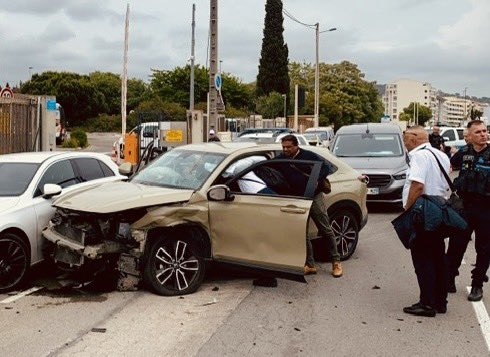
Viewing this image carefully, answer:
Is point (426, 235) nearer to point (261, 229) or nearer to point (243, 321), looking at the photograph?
point (261, 229)

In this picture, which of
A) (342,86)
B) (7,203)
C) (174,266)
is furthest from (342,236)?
(342,86)

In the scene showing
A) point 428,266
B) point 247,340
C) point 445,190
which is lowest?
point 247,340

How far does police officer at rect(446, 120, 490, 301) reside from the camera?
641cm

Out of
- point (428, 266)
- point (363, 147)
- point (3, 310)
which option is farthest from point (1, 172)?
point (363, 147)

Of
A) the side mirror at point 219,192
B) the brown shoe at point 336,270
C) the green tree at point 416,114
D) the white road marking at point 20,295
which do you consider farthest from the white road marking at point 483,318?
the green tree at point 416,114

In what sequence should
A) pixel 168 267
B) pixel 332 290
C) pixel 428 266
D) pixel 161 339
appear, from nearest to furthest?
pixel 161 339
pixel 428 266
pixel 168 267
pixel 332 290

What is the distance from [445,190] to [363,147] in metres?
8.88

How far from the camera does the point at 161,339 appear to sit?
17.8 feet

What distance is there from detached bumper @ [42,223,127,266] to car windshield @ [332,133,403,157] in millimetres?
9121

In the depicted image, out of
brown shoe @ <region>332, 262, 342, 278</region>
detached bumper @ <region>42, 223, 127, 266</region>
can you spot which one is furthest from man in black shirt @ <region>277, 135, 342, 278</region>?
detached bumper @ <region>42, 223, 127, 266</region>

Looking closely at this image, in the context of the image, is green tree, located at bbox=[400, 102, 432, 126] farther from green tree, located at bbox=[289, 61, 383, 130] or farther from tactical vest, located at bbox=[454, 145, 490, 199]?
tactical vest, located at bbox=[454, 145, 490, 199]

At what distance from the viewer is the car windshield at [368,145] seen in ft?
48.1

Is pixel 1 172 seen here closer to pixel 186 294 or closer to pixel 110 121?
pixel 186 294

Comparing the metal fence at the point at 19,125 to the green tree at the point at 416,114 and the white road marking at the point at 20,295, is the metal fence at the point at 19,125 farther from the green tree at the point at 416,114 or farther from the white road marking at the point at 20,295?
the green tree at the point at 416,114
